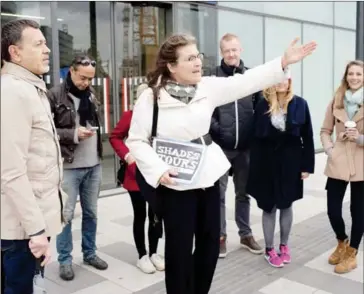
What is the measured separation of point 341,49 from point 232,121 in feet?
29.7

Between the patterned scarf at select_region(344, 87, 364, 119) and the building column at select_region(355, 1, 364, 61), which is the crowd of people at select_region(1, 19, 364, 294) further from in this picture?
the building column at select_region(355, 1, 364, 61)

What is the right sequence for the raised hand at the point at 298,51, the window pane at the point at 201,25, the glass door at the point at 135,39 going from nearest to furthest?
the raised hand at the point at 298,51, the glass door at the point at 135,39, the window pane at the point at 201,25

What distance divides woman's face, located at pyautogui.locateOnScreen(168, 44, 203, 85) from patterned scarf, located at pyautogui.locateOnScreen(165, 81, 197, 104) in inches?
2.0

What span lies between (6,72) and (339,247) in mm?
3254

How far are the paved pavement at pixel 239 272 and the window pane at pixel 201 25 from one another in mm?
4050

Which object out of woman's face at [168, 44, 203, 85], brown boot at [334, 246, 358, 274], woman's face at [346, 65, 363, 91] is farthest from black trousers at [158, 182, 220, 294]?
woman's face at [346, 65, 363, 91]

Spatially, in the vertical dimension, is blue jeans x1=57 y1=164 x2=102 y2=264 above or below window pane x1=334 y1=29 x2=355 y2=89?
below

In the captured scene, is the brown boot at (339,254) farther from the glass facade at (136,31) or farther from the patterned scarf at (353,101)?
the glass facade at (136,31)

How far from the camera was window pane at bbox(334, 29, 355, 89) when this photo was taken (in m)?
12.0

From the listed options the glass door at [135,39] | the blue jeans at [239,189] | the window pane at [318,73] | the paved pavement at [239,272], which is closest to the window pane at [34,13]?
the glass door at [135,39]

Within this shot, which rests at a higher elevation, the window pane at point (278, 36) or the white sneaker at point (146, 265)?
the window pane at point (278, 36)

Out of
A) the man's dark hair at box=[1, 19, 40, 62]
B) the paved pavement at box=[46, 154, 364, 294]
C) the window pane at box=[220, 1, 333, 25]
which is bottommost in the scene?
the paved pavement at box=[46, 154, 364, 294]

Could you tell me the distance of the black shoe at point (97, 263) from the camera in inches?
163

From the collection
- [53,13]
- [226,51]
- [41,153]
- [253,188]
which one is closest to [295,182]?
[253,188]
